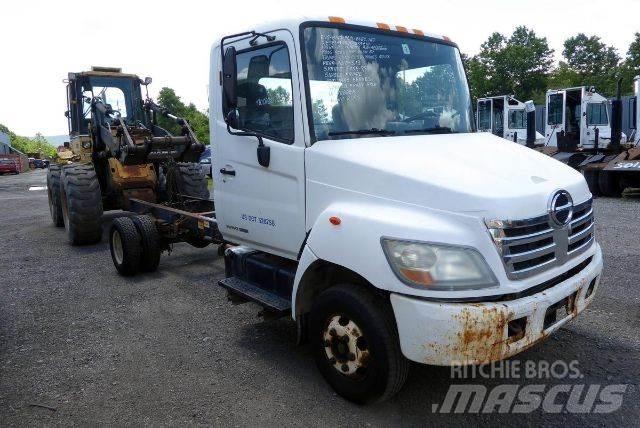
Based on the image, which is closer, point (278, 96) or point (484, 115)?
point (278, 96)

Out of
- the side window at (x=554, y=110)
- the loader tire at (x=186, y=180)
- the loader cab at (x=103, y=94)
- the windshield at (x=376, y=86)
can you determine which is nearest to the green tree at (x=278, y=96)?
the windshield at (x=376, y=86)

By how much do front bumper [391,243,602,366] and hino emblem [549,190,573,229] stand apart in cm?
44

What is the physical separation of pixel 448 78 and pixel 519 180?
1.43m

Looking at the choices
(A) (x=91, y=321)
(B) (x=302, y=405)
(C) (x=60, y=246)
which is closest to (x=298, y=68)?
(B) (x=302, y=405)

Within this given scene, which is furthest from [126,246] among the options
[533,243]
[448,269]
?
[533,243]

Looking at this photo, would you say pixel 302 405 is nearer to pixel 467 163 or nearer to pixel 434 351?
pixel 434 351

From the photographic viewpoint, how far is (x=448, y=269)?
2838 mm

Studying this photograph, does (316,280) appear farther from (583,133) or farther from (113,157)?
(583,133)

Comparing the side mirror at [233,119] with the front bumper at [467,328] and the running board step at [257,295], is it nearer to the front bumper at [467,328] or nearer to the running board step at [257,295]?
the running board step at [257,295]

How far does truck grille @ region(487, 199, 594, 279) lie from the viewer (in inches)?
113

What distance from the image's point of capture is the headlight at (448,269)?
2.83 meters

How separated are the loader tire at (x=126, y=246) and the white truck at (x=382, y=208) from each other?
2.51 meters

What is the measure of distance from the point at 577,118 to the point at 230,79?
18172mm

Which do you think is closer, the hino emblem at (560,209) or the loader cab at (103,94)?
the hino emblem at (560,209)
